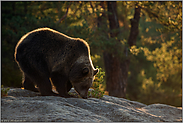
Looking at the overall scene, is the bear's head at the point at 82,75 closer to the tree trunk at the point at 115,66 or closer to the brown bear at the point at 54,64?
the brown bear at the point at 54,64

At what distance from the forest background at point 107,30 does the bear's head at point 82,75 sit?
4003 mm

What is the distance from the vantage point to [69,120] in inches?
163

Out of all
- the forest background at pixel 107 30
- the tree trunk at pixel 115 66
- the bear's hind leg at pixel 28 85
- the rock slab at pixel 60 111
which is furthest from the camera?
the tree trunk at pixel 115 66

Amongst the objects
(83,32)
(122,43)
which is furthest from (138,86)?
(83,32)

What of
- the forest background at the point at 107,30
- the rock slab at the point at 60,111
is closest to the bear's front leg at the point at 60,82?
the rock slab at the point at 60,111

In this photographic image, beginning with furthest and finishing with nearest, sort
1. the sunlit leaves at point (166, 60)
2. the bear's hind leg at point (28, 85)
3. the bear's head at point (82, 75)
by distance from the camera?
the sunlit leaves at point (166, 60)
the bear's hind leg at point (28, 85)
the bear's head at point (82, 75)

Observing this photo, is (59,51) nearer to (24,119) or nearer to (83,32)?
(24,119)

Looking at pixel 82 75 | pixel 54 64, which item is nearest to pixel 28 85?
pixel 54 64

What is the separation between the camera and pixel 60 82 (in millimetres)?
6027

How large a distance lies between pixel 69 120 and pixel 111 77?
9.50 meters

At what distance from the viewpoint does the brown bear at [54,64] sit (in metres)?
6.00

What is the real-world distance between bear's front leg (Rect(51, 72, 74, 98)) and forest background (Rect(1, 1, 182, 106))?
3.73m

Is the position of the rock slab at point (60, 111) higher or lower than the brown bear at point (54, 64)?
lower

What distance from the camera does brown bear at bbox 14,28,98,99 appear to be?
236 inches
